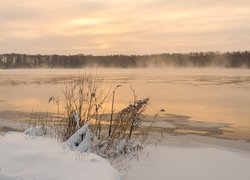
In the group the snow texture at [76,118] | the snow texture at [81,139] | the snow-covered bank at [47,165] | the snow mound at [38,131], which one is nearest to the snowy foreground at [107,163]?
the snow-covered bank at [47,165]

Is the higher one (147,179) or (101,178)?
(101,178)

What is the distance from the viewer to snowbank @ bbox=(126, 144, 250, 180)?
6.35 metres

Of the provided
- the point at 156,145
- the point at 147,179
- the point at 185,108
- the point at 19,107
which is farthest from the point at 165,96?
the point at 147,179

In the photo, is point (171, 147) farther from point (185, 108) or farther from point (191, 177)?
point (185, 108)

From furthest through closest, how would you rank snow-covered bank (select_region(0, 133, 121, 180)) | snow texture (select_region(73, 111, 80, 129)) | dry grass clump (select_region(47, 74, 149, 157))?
dry grass clump (select_region(47, 74, 149, 157)), snow texture (select_region(73, 111, 80, 129)), snow-covered bank (select_region(0, 133, 121, 180))

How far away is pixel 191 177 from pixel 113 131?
7.12ft

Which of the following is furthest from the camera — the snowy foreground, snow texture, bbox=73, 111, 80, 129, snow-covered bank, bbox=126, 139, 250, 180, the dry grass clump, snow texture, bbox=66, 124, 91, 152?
the dry grass clump

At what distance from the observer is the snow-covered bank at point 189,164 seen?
6352mm

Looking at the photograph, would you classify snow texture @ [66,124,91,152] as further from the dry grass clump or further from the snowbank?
the snowbank

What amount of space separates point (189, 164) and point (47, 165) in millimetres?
3213

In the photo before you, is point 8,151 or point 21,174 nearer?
point 21,174

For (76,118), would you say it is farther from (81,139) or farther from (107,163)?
(107,163)

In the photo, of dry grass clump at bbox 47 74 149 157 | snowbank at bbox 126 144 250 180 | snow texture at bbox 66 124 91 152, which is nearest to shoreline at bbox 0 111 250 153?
snowbank at bbox 126 144 250 180

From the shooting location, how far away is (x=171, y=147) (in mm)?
8609
